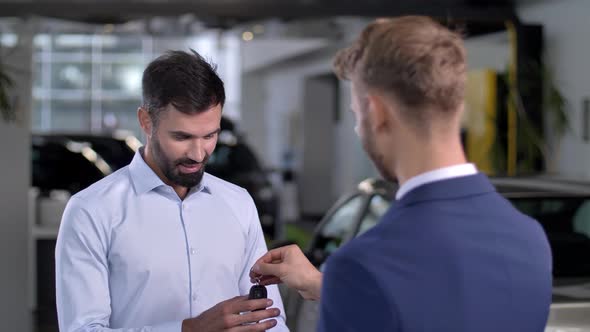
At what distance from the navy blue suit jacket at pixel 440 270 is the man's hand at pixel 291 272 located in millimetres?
470

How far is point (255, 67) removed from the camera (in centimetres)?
2175

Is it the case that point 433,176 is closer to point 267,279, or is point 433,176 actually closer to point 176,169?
point 267,279

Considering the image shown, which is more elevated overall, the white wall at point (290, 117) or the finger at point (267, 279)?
the finger at point (267, 279)

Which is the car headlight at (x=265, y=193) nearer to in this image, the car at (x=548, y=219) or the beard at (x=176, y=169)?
the car at (x=548, y=219)

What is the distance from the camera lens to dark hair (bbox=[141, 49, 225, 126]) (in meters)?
2.18

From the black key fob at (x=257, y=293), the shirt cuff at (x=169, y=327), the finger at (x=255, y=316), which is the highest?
the black key fob at (x=257, y=293)

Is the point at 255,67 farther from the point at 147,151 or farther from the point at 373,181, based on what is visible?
the point at 147,151

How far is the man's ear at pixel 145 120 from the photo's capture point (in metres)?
2.24

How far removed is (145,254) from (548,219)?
287cm

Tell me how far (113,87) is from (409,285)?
106 ft

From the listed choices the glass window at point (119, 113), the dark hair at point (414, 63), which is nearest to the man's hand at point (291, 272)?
the dark hair at point (414, 63)

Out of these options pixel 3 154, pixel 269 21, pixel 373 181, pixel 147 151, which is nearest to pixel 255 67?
pixel 269 21

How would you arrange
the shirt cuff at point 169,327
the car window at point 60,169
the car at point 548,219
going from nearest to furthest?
the shirt cuff at point 169,327, the car at point 548,219, the car window at point 60,169

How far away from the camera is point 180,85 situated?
7.14 ft
